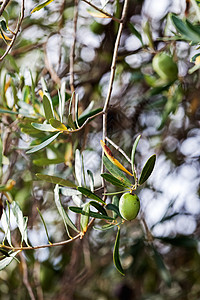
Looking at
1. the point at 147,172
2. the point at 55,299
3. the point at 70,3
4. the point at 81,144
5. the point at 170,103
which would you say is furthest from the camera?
the point at 55,299

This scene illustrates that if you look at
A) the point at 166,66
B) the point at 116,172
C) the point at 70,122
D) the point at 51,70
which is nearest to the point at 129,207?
the point at 116,172

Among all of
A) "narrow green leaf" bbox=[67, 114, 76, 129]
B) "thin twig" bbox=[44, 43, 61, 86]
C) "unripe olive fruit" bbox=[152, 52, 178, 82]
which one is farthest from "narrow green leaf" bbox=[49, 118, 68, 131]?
"thin twig" bbox=[44, 43, 61, 86]

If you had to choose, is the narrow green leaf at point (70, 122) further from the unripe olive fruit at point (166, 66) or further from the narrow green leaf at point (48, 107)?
the unripe olive fruit at point (166, 66)

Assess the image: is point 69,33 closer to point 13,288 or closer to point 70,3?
point 70,3

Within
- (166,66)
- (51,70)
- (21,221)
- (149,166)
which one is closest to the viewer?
(149,166)

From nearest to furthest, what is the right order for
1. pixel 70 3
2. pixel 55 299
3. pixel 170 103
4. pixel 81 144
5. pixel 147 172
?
pixel 147 172, pixel 170 103, pixel 81 144, pixel 70 3, pixel 55 299

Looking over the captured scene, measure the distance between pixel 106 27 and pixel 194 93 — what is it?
1.30 feet

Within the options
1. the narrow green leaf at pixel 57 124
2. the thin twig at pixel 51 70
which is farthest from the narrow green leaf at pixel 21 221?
the thin twig at pixel 51 70

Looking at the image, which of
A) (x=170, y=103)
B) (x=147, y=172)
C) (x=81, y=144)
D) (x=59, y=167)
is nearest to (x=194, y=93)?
(x=170, y=103)

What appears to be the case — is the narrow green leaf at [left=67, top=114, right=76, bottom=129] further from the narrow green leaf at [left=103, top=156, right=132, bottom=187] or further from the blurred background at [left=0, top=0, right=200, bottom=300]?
the blurred background at [left=0, top=0, right=200, bottom=300]

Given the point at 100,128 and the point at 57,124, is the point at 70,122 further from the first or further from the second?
the point at 100,128

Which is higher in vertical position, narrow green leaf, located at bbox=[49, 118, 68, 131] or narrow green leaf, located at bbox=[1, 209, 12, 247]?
narrow green leaf, located at bbox=[49, 118, 68, 131]

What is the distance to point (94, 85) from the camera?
167cm

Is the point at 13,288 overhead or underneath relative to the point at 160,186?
underneath
